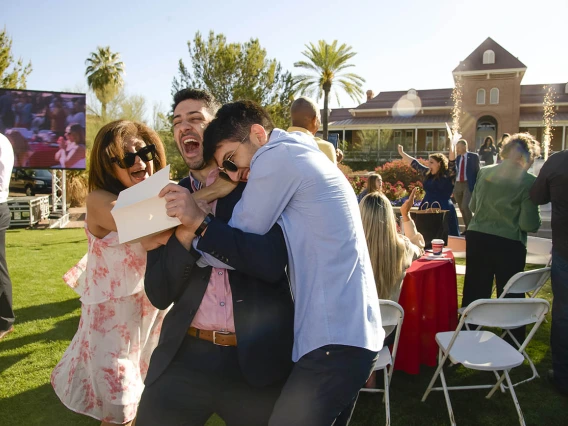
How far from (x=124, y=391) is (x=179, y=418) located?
851 mm

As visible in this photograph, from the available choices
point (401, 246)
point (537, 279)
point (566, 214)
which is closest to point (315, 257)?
point (401, 246)

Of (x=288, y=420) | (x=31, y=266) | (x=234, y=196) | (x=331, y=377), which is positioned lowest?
(x=31, y=266)

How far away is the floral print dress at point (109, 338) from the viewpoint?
99.4 inches

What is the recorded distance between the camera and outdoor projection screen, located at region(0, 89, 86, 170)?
14531 millimetres

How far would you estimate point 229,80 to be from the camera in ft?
93.1

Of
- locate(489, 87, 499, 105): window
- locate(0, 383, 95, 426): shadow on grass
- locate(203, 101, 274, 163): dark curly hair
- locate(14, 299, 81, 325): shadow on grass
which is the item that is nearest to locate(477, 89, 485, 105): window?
locate(489, 87, 499, 105): window

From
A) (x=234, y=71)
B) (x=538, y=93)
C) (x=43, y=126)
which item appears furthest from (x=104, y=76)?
(x=538, y=93)

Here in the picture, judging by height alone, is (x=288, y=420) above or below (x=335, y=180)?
below

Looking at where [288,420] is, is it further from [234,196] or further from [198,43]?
[198,43]

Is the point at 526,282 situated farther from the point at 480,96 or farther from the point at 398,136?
the point at 480,96

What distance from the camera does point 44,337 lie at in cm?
509

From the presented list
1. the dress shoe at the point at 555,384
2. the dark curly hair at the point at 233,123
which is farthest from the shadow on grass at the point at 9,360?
the dress shoe at the point at 555,384

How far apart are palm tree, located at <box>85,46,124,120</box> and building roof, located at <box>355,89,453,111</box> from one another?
23547mm

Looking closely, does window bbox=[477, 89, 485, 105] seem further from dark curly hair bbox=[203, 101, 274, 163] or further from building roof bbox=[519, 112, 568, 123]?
dark curly hair bbox=[203, 101, 274, 163]
